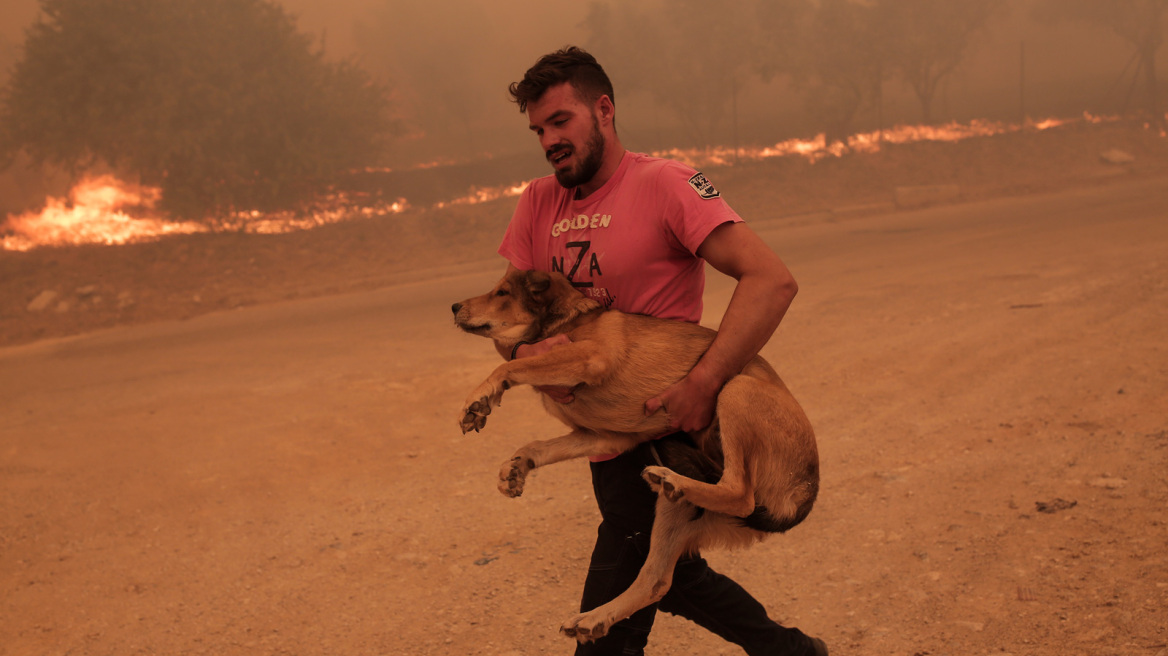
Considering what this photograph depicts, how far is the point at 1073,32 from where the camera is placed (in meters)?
54.8

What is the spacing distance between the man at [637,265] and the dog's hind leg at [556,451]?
2.2 inches

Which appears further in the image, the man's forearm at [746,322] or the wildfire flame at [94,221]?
the wildfire flame at [94,221]

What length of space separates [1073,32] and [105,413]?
207 feet

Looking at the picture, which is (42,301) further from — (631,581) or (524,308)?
(631,581)

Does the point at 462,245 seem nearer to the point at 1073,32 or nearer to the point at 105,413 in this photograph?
the point at 105,413

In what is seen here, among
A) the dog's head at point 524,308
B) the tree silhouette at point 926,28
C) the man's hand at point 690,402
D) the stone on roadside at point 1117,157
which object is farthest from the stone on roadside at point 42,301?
the stone on roadside at point 1117,157

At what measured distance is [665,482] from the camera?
8.00ft

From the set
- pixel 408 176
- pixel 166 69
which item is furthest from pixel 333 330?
pixel 408 176

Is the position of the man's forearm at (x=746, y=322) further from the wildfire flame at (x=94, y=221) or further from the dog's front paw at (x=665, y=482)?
the wildfire flame at (x=94, y=221)

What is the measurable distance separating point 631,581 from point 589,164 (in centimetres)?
142

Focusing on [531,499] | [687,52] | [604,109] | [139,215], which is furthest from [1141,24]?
[604,109]

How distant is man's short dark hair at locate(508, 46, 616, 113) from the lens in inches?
101

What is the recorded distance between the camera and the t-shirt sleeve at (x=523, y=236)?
302 cm

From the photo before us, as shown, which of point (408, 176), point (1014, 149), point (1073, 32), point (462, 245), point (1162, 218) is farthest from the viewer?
point (1073, 32)
